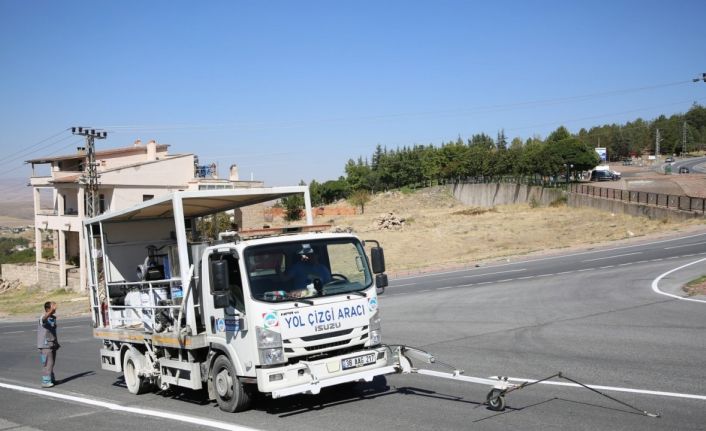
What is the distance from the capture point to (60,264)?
5125cm

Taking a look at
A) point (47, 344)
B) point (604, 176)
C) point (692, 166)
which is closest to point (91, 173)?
point (47, 344)

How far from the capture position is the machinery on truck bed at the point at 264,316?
817 centimetres

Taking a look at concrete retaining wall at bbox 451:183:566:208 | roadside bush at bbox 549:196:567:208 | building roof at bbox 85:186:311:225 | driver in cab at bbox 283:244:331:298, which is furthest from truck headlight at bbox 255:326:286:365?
concrete retaining wall at bbox 451:183:566:208

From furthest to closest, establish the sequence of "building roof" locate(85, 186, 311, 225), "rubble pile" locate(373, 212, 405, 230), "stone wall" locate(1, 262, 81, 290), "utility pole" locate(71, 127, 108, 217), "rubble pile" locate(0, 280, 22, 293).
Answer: "rubble pile" locate(373, 212, 405, 230)
"rubble pile" locate(0, 280, 22, 293)
"stone wall" locate(1, 262, 81, 290)
"utility pole" locate(71, 127, 108, 217)
"building roof" locate(85, 186, 311, 225)

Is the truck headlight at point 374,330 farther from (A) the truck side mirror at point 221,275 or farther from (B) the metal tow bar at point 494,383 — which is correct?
(A) the truck side mirror at point 221,275

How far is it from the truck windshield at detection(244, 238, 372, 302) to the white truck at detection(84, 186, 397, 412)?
1cm

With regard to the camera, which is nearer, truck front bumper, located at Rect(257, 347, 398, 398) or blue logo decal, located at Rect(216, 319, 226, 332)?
truck front bumper, located at Rect(257, 347, 398, 398)

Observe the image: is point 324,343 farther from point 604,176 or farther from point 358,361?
point 604,176

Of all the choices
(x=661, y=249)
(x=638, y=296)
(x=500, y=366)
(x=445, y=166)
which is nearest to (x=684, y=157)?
(x=445, y=166)

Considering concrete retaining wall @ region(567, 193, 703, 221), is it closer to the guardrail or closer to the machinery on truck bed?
the guardrail

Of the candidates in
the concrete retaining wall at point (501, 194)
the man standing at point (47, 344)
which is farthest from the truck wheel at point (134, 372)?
the concrete retaining wall at point (501, 194)

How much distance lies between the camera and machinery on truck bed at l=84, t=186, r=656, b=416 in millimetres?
8172

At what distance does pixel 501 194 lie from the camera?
242 feet

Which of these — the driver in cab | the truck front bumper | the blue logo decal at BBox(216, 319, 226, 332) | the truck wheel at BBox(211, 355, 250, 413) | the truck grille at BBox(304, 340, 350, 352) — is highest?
the driver in cab
